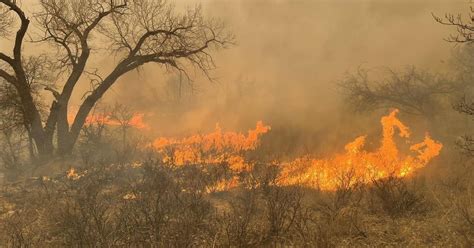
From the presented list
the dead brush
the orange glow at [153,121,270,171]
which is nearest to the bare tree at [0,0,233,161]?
the orange glow at [153,121,270,171]

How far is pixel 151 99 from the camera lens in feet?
99.8

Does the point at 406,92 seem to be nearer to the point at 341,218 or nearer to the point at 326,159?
the point at 326,159

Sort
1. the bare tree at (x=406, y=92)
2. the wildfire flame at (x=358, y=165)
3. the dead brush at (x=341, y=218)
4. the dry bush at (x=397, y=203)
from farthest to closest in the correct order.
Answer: the bare tree at (x=406, y=92) → the wildfire flame at (x=358, y=165) → the dry bush at (x=397, y=203) → the dead brush at (x=341, y=218)

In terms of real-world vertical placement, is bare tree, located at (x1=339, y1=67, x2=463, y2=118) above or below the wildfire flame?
above

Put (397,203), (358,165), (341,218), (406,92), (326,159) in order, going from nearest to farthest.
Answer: (341,218)
(397,203)
(358,165)
(326,159)
(406,92)

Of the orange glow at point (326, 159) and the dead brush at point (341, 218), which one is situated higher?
the orange glow at point (326, 159)

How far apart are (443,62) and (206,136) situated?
454 inches

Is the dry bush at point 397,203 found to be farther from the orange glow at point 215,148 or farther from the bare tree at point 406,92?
the bare tree at point 406,92

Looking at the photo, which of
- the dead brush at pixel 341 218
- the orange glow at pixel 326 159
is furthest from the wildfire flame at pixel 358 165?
the dead brush at pixel 341 218

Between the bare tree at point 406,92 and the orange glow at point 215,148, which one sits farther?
the bare tree at point 406,92

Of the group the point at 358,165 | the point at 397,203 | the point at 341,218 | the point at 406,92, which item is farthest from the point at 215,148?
the point at 341,218

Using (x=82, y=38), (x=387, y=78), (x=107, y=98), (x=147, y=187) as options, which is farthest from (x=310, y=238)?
(x=107, y=98)

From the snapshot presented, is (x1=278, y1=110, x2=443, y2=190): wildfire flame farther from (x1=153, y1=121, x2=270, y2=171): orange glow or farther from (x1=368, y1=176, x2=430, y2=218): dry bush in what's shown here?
(x1=153, y1=121, x2=270, y2=171): orange glow

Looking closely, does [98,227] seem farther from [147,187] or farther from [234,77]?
[234,77]
